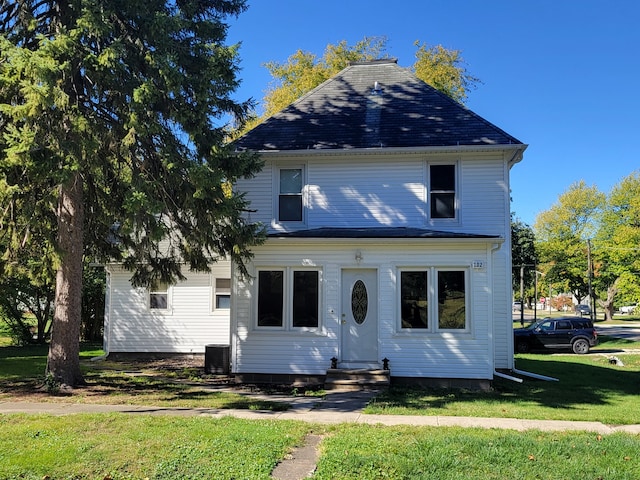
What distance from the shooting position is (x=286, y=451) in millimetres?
6457

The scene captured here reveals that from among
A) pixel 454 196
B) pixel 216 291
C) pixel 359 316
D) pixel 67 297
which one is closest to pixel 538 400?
pixel 359 316

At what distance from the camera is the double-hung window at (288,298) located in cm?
1244

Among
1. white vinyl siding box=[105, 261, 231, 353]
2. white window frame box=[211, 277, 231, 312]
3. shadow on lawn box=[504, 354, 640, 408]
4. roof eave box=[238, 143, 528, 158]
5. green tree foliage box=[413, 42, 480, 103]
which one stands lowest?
shadow on lawn box=[504, 354, 640, 408]

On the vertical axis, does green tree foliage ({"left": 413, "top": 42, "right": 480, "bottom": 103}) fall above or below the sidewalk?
above

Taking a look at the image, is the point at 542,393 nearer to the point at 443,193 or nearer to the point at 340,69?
the point at 443,193

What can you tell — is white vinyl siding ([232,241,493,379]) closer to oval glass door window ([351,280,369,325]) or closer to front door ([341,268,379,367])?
front door ([341,268,379,367])

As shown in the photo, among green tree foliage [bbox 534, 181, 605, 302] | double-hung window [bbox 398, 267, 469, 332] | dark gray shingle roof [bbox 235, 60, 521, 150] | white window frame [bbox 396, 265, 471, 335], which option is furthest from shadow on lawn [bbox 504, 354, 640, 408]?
green tree foliage [bbox 534, 181, 605, 302]

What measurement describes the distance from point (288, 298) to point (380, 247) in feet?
8.15

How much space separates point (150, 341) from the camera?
1728 cm

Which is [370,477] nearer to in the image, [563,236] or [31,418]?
[31,418]

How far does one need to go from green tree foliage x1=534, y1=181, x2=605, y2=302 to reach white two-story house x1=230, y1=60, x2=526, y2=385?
35.2m

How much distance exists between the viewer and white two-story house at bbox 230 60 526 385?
1189 cm

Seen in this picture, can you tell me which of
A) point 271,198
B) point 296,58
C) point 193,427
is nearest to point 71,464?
point 193,427

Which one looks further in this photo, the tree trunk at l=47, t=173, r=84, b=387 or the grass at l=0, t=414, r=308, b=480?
the tree trunk at l=47, t=173, r=84, b=387
